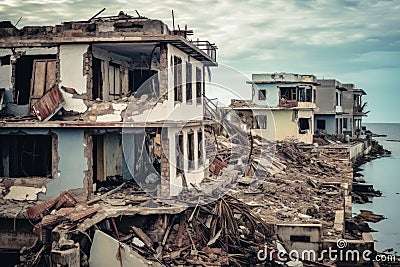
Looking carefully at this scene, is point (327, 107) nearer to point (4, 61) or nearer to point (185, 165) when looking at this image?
point (185, 165)

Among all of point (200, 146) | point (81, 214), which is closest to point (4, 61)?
point (81, 214)

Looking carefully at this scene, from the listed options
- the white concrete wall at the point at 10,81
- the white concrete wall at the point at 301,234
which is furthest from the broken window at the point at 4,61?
the white concrete wall at the point at 301,234

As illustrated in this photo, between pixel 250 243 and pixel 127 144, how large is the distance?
709 centimetres

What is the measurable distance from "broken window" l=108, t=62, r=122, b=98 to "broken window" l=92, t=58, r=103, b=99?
1.01 metres

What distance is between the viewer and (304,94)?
152 ft

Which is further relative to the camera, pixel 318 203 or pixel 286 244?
pixel 318 203

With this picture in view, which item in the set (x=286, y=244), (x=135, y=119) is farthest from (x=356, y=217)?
(x=135, y=119)

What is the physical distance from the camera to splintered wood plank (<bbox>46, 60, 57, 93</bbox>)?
18.0 metres

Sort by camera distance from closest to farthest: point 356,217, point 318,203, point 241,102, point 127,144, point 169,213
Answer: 1. point 169,213
2. point 127,144
3. point 318,203
4. point 356,217
5. point 241,102

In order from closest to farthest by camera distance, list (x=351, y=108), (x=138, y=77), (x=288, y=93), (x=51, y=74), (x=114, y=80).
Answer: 1. (x=51, y=74)
2. (x=114, y=80)
3. (x=138, y=77)
4. (x=288, y=93)
5. (x=351, y=108)

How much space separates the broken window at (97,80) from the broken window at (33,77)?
4.55 feet

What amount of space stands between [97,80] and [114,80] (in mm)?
1804

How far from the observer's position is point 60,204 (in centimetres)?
1639

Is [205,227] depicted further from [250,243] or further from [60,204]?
[60,204]
